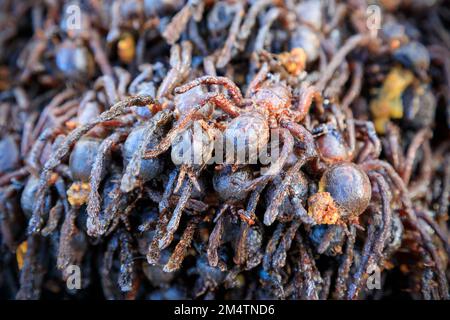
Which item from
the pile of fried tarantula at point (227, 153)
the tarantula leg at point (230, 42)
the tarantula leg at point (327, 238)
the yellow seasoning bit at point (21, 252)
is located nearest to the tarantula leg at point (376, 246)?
the pile of fried tarantula at point (227, 153)

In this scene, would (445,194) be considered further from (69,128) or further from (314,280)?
(69,128)

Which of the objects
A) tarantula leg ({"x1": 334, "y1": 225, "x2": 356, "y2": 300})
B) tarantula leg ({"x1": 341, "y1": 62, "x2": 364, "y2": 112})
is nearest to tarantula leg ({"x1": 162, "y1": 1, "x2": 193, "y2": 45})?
tarantula leg ({"x1": 341, "y1": 62, "x2": 364, "y2": 112})

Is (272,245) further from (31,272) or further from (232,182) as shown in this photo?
(31,272)

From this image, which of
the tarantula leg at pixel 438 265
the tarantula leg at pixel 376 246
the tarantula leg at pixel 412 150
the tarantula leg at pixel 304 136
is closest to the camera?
the tarantula leg at pixel 304 136

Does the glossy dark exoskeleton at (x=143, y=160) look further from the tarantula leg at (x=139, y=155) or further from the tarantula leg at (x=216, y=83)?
the tarantula leg at (x=216, y=83)

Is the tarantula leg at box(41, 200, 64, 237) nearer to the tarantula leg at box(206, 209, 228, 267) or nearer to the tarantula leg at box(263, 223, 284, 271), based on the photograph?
the tarantula leg at box(206, 209, 228, 267)

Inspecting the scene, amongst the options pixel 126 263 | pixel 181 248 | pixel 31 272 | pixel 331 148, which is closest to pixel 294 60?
pixel 331 148
